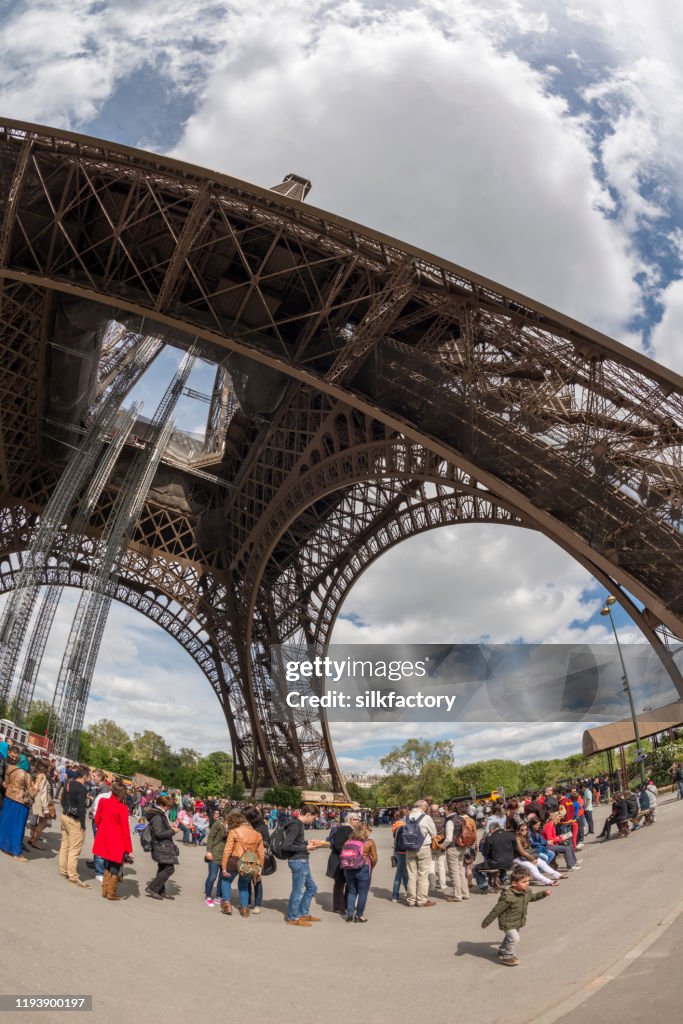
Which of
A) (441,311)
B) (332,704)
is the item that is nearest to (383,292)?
(441,311)

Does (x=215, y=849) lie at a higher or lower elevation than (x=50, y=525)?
lower

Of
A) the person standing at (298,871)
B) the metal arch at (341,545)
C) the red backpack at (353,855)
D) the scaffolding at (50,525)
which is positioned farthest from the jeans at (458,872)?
the scaffolding at (50,525)

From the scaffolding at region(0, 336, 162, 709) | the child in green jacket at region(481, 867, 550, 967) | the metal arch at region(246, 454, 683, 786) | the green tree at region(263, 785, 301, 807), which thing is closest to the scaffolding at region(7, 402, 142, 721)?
the scaffolding at region(0, 336, 162, 709)

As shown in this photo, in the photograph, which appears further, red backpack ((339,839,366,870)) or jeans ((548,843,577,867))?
jeans ((548,843,577,867))

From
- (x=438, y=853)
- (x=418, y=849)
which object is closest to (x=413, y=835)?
(x=418, y=849)

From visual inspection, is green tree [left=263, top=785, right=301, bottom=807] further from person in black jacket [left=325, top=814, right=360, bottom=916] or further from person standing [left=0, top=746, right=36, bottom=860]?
person standing [left=0, top=746, right=36, bottom=860]

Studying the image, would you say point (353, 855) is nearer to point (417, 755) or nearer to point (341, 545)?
point (341, 545)
